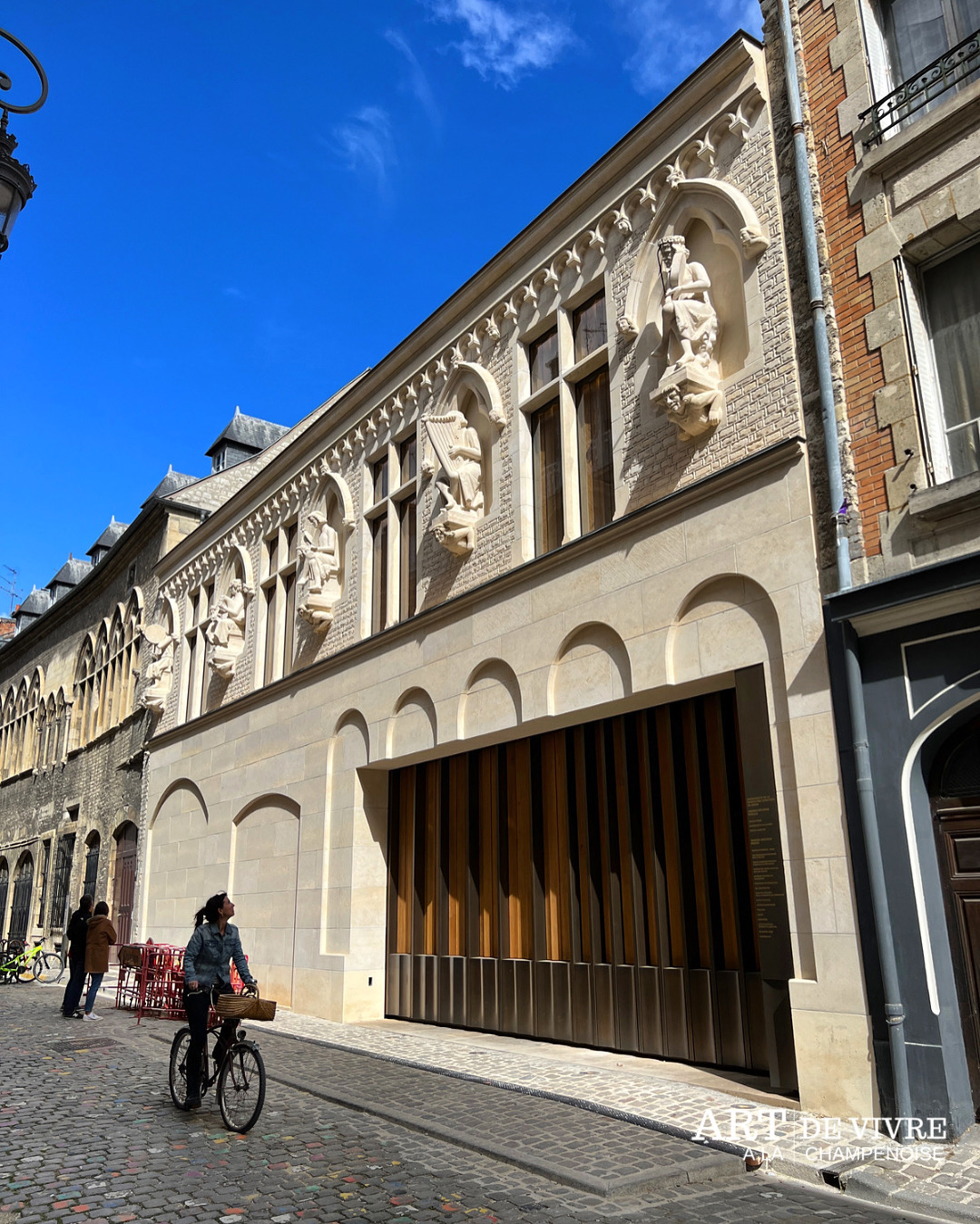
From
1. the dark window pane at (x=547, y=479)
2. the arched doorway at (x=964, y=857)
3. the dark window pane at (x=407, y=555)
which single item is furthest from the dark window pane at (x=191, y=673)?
the arched doorway at (x=964, y=857)

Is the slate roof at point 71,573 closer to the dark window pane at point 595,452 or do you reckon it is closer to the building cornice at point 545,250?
the building cornice at point 545,250

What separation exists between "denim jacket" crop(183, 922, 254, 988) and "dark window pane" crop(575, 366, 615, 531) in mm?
6012

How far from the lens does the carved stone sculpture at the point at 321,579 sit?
16766 mm

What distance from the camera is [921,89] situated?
27.5 feet

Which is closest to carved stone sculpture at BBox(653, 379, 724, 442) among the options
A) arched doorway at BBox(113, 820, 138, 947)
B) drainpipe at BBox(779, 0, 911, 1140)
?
drainpipe at BBox(779, 0, 911, 1140)

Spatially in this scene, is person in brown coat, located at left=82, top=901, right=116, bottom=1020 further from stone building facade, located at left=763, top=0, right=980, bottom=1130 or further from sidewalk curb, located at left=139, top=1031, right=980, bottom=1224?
stone building facade, located at left=763, top=0, right=980, bottom=1130

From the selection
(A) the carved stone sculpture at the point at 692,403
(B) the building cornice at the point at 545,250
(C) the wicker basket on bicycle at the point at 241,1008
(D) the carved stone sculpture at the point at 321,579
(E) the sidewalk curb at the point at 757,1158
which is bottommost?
(E) the sidewalk curb at the point at 757,1158

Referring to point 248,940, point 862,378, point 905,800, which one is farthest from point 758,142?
point 248,940

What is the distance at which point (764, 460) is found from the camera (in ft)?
29.6

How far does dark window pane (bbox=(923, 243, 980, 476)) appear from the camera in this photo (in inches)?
310

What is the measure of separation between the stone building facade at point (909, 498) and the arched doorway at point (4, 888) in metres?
36.0

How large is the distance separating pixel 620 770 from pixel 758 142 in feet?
21.9

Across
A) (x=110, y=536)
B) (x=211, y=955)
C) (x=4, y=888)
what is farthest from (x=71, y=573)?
(x=211, y=955)

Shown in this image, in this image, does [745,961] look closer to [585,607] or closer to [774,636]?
Answer: [774,636]
